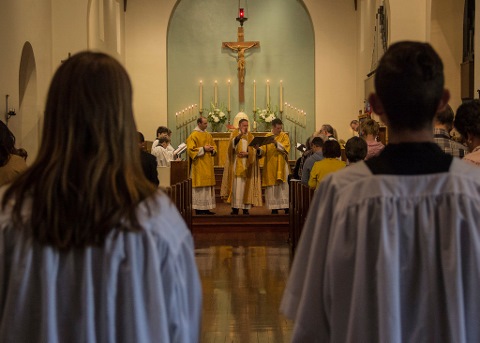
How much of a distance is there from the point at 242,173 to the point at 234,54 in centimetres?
617

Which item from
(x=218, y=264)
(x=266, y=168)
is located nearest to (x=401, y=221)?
(x=218, y=264)

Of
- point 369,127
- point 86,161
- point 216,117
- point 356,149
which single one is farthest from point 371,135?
point 216,117

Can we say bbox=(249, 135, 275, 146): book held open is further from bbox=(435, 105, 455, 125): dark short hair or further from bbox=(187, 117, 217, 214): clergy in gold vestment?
bbox=(435, 105, 455, 125): dark short hair

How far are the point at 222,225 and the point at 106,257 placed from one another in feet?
35.4

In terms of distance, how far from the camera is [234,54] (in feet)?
62.8

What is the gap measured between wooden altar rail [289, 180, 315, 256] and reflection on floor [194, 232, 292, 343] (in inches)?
11.2

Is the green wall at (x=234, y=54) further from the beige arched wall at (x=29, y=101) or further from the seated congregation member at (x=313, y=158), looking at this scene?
the seated congregation member at (x=313, y=158)

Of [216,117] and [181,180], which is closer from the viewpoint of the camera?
[181,180]

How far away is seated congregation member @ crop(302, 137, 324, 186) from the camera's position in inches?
387

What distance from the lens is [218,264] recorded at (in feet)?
30.5

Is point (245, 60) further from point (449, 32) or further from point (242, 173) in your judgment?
point (449, 32)

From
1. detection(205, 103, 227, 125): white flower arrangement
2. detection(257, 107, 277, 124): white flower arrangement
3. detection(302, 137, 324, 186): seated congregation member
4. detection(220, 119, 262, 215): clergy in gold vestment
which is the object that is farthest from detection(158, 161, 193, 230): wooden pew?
detection(257, 107, 277, 124): white flower arrangement

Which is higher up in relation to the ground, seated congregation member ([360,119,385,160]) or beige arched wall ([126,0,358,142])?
beige arched wall ([126,0,358,142])

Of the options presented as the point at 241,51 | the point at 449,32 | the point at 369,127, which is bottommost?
the point at 369,127
